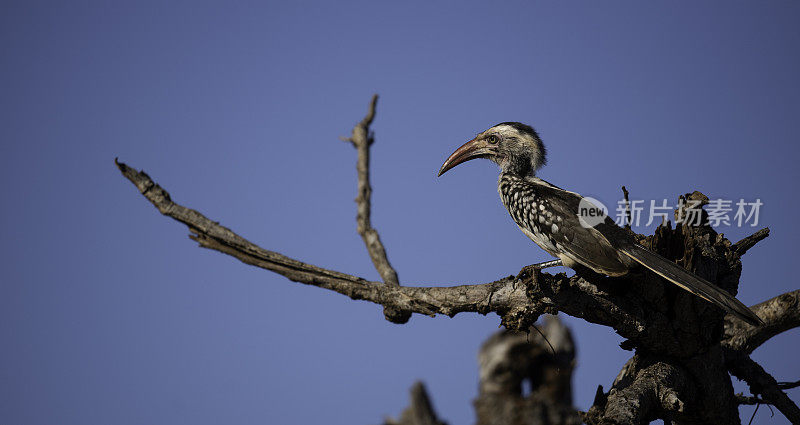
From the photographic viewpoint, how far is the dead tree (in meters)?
4.22

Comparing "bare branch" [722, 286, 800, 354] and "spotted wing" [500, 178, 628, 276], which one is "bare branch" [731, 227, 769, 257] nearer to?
"bare branch" [722, 286, 800, 354]

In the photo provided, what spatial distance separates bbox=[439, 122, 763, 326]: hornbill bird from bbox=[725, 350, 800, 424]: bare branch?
1269mm

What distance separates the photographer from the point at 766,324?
520 centimetres

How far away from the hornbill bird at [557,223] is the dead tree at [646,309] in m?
→ 0.24

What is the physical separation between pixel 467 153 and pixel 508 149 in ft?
1.67

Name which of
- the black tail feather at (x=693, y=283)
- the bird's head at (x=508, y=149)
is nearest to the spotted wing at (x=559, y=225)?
the black tail feather at (x=693, y=283)

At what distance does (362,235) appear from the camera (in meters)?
7.17

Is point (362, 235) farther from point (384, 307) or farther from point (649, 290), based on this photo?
point (649, 290)

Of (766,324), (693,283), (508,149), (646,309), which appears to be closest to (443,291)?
(646,309)

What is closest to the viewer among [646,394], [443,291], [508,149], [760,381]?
[646,394]

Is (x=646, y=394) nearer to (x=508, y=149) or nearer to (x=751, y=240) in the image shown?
(x=751, y=240)

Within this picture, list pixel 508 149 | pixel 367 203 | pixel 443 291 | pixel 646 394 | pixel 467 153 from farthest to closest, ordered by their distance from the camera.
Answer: pixel 367 203, pixel 467 153, pixel 508 149, pixel 443 291, pixel 646 394

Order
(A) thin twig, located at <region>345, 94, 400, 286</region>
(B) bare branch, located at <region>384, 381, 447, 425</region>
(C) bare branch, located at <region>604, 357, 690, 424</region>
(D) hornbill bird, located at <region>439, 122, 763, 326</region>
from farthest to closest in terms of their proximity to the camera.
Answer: (A) thin twig, located at <region>345, 94, 400, 286</region>, (D) hornbill bird, located at <region>439, 122, 763, 326</region>, (C) bare branch, located at <region>604, 357, 690, 424</region>, (B) bare branch, located at <region>384, 381, 447, 425</region>

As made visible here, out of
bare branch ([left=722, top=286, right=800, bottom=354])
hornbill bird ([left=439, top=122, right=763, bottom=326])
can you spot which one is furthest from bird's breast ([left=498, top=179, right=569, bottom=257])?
bare branch ([left=722, top=286, right=800, bottom=354])
